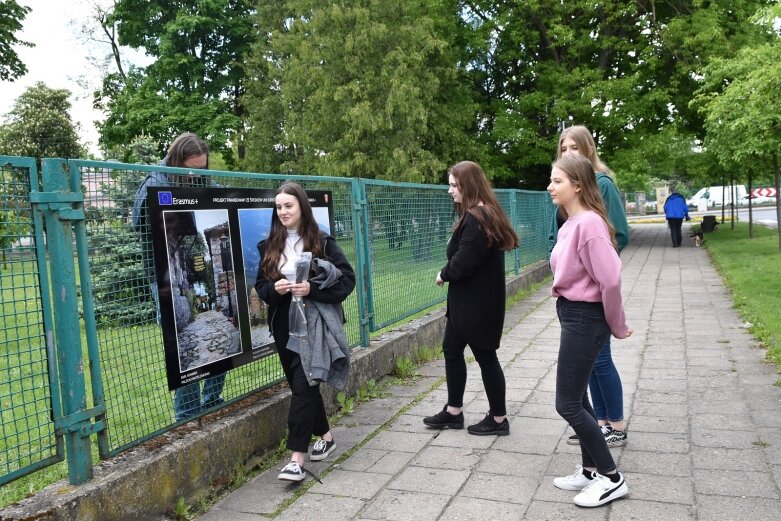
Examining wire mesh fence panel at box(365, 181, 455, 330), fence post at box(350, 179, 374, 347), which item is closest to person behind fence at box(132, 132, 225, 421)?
fence post at box(350, 179, 374, 347)

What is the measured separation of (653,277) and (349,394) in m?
10.3

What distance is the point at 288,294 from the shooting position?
13.5ft

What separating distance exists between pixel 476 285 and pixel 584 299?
3.92ft

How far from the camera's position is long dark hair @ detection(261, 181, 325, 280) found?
4.09 metres

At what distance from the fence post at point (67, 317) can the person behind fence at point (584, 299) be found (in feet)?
7.42

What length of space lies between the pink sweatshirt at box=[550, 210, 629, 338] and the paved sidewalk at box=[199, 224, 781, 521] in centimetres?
98

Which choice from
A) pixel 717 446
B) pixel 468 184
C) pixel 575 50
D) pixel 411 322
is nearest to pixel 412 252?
pixel 411 322

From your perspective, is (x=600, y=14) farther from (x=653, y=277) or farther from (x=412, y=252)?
(x=412, y=252)

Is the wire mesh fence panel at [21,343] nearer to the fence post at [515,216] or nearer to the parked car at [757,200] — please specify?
the fence post at [515,216]

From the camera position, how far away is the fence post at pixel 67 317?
3.11 metres

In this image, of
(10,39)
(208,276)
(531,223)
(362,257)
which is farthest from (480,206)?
(10,39)

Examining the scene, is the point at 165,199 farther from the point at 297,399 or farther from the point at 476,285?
the point at 476,285

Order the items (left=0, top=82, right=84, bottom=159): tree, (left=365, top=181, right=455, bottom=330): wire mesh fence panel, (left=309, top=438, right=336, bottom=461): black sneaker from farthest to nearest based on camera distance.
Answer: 1. (left=0, top=82, right=84, bottom=159): tree
2. (left=365, top=181, right=455, bottom=330): wire mesh fence panel
3. (left=309, top=438, right=336, bottom=461): black sneaker

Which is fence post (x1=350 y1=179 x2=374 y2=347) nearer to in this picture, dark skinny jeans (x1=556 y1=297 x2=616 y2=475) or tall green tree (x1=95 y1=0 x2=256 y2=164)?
dark skinny jeans (x1=556 y1=297 x2=616 y2=475)
